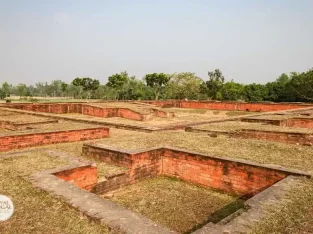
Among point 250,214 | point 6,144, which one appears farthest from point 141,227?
point 6,144

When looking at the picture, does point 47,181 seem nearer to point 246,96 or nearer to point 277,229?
point 277,229

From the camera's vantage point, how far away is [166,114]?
55.5 ft

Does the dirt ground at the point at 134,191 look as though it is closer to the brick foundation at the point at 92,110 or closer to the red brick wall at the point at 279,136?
the red brick wall at the point at 279,136

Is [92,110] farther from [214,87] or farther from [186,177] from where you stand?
[214,87]

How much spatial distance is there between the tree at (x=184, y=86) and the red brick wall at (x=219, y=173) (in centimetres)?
3471

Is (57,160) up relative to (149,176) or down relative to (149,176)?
up

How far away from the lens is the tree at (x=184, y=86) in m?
40.3

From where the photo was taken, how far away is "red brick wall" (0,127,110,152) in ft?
22.7

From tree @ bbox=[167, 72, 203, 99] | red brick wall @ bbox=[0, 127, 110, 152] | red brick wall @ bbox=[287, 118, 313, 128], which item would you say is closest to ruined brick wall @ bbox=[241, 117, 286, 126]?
red brick wall @ bbox=[287, 118, 313, 128]

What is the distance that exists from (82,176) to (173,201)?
1524 mm

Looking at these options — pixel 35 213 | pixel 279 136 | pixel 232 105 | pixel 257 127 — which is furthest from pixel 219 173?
pixel 232 105

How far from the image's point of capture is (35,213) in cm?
303

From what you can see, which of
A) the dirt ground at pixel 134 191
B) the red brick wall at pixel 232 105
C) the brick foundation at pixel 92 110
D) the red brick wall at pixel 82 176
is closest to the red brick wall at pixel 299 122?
the dirt ground at pixel 134 191

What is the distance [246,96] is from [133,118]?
904 inches
